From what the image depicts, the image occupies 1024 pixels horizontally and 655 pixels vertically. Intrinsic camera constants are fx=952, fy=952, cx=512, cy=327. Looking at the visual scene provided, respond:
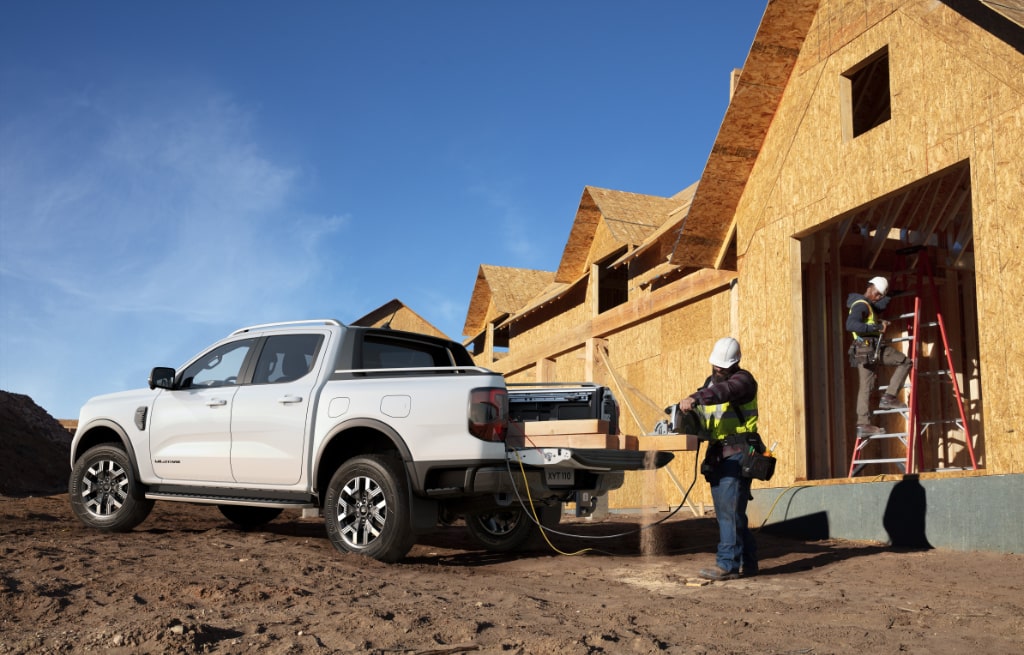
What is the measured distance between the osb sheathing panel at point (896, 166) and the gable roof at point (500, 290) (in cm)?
1247

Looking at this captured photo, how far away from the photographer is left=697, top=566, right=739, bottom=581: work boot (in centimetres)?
729

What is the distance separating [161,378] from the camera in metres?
9.04

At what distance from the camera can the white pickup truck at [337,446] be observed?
737 centimetres

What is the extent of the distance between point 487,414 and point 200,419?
3.05m

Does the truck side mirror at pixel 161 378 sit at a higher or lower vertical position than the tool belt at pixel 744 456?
higher

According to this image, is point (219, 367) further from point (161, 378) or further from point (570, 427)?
point (570, 427)

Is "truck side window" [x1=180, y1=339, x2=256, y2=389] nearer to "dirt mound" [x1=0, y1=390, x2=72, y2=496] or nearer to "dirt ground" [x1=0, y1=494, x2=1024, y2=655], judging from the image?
"dirt ground" [x1=0, y1=494, x2=1024, y2=655]

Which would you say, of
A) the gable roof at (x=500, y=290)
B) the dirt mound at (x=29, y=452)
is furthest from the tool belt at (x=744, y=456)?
the gable roof at (x=500, y=290)

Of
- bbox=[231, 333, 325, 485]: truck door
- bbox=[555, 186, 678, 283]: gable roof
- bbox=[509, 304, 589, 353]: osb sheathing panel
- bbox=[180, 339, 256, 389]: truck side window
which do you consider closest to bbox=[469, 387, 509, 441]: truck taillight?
bbox=[231, 333, 325, 485]: truck door

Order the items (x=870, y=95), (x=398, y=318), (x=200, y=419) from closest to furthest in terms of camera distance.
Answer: (x=200, y=419), (x=870, y=95), (x=398, y=318)

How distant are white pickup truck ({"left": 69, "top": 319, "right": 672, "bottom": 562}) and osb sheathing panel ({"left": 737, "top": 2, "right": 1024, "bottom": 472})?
11.4ft

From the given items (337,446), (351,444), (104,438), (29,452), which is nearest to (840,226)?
(351,444)

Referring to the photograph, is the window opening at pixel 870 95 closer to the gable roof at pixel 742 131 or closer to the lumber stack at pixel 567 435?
the gable roof at pixel 742 131

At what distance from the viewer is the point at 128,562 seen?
6.79 m
